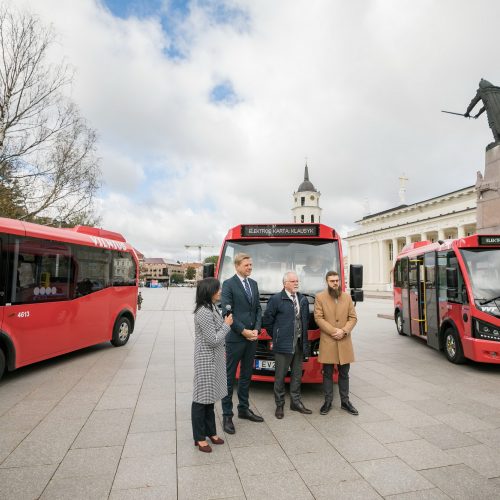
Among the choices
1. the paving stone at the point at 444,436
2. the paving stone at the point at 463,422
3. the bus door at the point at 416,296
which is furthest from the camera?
the bus door at the point at 416,296

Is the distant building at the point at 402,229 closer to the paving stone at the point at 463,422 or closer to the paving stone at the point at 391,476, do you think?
the paving stone at the point at 463,422

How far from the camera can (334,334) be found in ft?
15.5

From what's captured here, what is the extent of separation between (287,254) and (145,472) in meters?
3.86

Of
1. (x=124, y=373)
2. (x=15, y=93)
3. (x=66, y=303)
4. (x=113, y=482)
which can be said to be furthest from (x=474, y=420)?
(x=15, y=93)

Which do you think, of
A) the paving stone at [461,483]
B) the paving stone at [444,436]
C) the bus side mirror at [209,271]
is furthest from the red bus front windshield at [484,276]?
the bus side mirror at [209,271]

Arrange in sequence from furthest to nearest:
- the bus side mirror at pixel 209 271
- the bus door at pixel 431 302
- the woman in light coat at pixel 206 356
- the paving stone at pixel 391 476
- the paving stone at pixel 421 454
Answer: the bus door at pixel 431 302 < the bus side mirror at pixel 209 271 < the woman in light coat at pixel 206 356 < the paving stone at pixel 421 454 < the paving stone at pixel 391 476

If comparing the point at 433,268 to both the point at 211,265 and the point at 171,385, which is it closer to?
the point at 211,265

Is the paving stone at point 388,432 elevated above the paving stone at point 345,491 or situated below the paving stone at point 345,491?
below

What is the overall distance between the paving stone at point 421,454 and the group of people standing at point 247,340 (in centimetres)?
100

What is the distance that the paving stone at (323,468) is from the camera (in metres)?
3.13

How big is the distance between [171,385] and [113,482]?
10.1 ft

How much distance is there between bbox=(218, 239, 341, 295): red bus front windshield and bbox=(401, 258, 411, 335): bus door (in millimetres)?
5721

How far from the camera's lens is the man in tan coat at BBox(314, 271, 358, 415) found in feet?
15.6

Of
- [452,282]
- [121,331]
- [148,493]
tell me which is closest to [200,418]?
[148,493]
